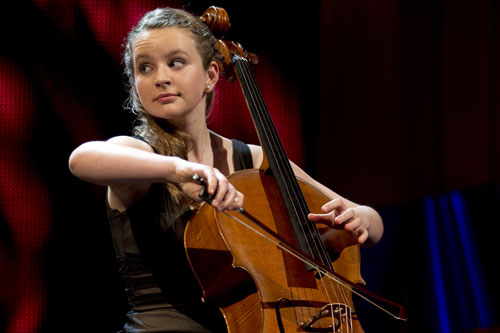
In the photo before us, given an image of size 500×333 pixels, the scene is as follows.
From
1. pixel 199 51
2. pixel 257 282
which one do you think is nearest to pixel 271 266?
pixel 257 282

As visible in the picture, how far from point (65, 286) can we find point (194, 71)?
81 cm

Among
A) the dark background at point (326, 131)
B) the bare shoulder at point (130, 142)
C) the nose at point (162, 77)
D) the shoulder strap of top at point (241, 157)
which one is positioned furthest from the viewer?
the dark background at point (326, 131)

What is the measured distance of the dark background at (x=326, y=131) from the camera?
64.6 inches

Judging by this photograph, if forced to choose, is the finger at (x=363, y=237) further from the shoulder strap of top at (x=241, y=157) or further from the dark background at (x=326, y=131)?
the dark background at (x=326, y=131)

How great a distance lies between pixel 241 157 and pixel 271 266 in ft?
1.63

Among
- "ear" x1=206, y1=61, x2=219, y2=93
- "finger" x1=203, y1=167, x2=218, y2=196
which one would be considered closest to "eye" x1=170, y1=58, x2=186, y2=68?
"ear" x1=206, y1=61, x2=219, y2=93

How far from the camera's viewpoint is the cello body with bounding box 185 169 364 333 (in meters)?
1.01

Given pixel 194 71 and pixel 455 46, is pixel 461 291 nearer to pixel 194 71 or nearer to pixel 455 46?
pixel 455 46

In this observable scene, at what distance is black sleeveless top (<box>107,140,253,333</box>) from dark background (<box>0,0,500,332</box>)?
1.57 feet

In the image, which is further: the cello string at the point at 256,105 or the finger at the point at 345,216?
the cello string at the point at 256,105

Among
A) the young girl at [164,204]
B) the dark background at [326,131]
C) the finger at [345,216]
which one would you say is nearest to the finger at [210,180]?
the young girl at [164,204]

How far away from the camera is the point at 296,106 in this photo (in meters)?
2.20

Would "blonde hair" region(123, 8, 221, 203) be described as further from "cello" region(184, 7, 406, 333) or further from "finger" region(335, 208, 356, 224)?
"finger" region(335, 208, 356, 224)

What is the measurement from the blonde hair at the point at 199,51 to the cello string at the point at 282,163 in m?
0.10
